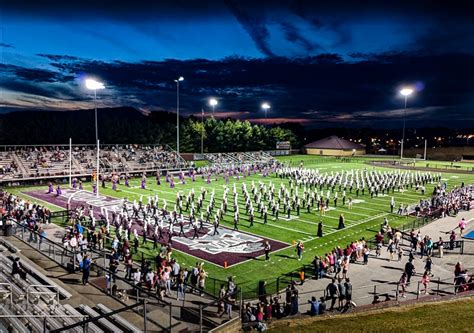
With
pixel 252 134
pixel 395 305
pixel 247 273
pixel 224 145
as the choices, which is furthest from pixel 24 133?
pixel 395 305

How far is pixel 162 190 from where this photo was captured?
35.2 meters

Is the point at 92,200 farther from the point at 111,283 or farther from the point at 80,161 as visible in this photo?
the point at 111,283

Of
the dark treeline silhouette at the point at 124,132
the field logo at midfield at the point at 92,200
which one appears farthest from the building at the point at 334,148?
the field logo at midfield at the point at 92,200

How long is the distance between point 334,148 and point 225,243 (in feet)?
239

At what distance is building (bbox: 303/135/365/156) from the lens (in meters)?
87.8

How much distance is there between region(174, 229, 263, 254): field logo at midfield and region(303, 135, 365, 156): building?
70266 millimetres

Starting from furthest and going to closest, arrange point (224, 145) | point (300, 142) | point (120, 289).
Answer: point (300, 142) < point (224, 145) < point (120, 289)

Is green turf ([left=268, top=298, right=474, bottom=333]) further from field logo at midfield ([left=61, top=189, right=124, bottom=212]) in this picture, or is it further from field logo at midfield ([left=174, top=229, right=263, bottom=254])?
field logo at midfield ([left=61, top=189, right=124, bottom=212])

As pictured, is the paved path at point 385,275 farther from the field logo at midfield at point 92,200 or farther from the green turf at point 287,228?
the field logo at midfield at point 92,200

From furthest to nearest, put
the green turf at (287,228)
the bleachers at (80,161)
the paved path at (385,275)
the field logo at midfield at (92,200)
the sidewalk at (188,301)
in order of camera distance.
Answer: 1. the bleachers at (80,161)
2. the field logo at midfield at (92,200)
3. the green turf at (287,228)
4. the paved path at (385,275)
5. the sidewalk at (188,301)

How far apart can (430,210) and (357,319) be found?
63.4 feet

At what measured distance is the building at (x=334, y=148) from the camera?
8775cm

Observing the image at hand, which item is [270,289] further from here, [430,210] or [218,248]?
[430,210]

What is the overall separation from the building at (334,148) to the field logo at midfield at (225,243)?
231ft
